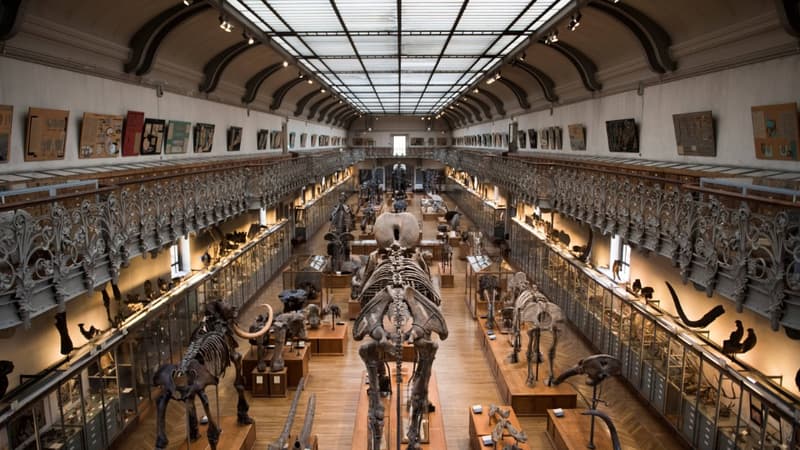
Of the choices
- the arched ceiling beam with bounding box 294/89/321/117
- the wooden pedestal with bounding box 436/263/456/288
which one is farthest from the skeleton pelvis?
the arched ceiling beam with bounding box 294/89/321/117

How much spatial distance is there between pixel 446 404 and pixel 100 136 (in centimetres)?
876

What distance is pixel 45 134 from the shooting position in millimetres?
8734

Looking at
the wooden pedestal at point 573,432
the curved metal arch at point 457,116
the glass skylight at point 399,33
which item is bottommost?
the wooden pedestal at point 573,432

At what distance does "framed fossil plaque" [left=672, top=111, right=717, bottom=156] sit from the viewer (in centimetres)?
969

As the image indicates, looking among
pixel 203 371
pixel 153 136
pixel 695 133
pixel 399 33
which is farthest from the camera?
pixel 399 33

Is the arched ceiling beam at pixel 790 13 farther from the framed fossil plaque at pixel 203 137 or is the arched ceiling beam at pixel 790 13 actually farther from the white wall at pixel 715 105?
the framed fossil plaque at pixel 203 137

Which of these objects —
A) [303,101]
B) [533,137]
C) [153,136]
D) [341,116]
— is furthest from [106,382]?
[341,116]

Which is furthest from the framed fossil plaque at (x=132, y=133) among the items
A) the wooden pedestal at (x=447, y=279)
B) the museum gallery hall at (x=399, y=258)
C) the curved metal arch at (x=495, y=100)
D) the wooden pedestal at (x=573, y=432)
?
the curved metal arch at (x=495, y=100)

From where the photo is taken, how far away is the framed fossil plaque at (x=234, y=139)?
17891 millimetres

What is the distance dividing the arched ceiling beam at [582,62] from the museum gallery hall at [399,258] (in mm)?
58

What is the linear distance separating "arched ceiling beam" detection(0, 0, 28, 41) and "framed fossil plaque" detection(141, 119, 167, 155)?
4511mm

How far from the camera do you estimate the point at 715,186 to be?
7148 millimetres

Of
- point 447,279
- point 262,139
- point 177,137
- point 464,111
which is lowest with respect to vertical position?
point 447,279

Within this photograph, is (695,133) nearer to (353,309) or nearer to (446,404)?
(446,404)
